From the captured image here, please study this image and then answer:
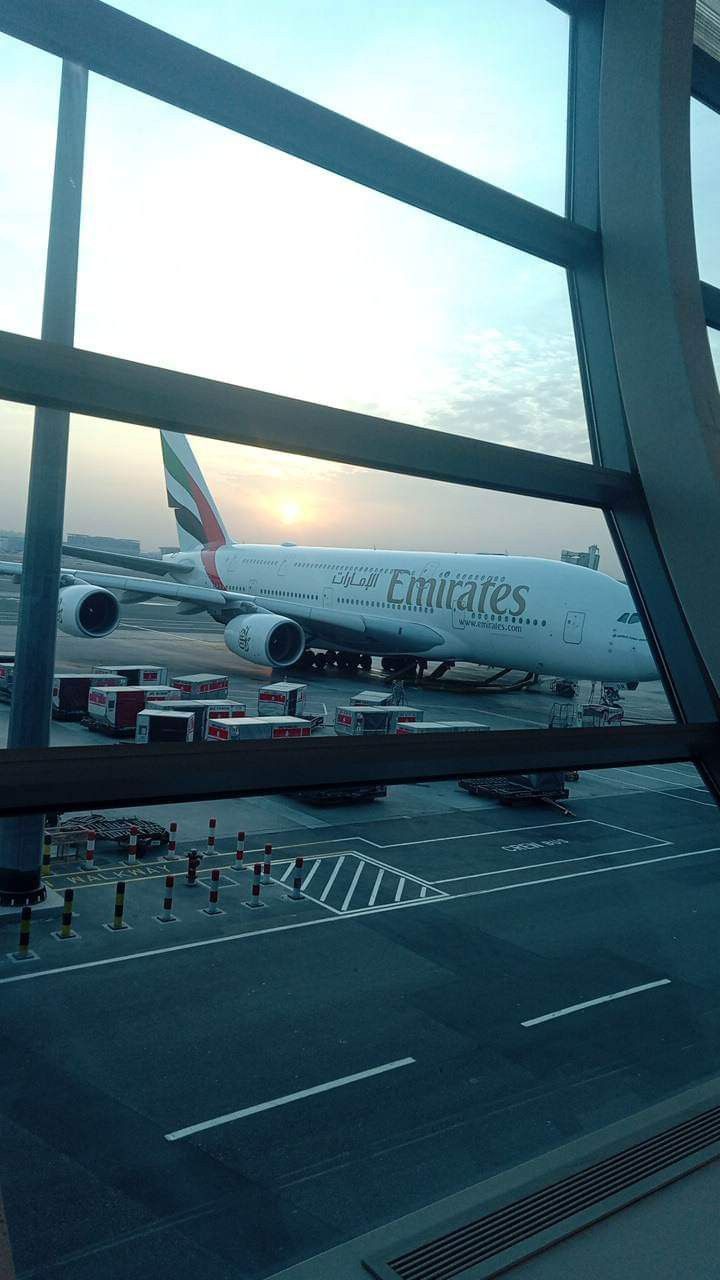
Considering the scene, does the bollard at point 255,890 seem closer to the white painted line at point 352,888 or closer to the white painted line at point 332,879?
the white painted line at point 332,879

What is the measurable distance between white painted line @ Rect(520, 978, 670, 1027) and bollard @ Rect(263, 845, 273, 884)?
2.98m

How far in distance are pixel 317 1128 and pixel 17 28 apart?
14.7 ft

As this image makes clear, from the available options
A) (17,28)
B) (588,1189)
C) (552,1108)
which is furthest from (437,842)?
(17,28)

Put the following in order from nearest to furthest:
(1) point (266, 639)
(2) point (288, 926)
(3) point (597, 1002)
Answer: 1. (3) point (597, 1002)
2. (2) point (288, 926)
3. (1) point (266, 639)

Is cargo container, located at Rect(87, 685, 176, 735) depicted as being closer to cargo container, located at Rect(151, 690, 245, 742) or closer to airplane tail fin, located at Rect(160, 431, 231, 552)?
cargo container, located at Rect(151, 690, 245, 742)

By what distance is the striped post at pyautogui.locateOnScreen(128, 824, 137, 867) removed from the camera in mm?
8000

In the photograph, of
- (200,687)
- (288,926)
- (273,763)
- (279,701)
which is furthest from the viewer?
(279,701)

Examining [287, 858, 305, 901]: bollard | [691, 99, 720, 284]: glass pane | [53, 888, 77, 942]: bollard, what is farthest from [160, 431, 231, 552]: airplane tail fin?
[287, 858, 305, 901]: bollard

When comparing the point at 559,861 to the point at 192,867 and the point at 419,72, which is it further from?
the point at 419,72

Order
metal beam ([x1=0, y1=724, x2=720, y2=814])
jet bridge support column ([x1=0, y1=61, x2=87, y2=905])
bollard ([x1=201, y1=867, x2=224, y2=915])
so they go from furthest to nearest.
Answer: bollard ([x1=201, y1=867, x2=224, y2=915]), jet bridge support column ([x1=0, y1=61, x2=87, y2=905]), metal beam ([x1=0, y1=724, x2=720, y2=814])

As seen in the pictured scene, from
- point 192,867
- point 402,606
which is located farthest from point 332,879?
point 402,606

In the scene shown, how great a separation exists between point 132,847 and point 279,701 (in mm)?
3384

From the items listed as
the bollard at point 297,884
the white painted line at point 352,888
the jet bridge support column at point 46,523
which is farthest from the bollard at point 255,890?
the jet bridge support column at point 46,523

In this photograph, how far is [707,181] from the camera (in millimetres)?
3730
